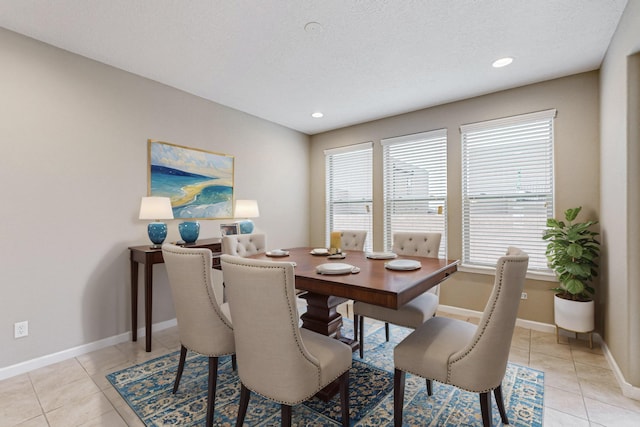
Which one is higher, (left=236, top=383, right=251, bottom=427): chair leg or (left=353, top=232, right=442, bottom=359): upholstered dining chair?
(left=353, top=232, right=442, bottom=359): upholstered dining chair

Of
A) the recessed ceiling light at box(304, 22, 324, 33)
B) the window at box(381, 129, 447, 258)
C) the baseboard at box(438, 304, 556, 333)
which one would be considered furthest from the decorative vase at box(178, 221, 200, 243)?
the baseboard at box(438, 304, 556, 333)

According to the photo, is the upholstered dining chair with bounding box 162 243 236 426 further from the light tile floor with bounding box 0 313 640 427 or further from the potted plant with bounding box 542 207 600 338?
the potted plant with bounding box 542 207 600 338

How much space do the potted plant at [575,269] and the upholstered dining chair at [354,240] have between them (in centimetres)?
181

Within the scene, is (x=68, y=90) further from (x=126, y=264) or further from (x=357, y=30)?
(x=357, y=30)

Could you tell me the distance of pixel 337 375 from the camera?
157 cm

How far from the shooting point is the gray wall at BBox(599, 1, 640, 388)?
204 cm

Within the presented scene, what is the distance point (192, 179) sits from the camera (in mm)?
3588

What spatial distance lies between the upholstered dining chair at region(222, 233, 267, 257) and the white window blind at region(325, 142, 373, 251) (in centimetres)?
195

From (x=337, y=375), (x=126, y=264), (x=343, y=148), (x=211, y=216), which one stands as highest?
(x=343, y=148)

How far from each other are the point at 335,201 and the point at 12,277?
3905mm

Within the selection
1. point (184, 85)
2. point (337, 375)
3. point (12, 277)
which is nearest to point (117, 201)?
point (12, 277)

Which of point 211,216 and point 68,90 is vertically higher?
point 68,90

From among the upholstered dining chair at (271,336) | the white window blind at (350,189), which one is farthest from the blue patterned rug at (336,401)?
the white window blind at (350,189)

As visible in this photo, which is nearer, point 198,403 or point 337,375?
point 337,375
